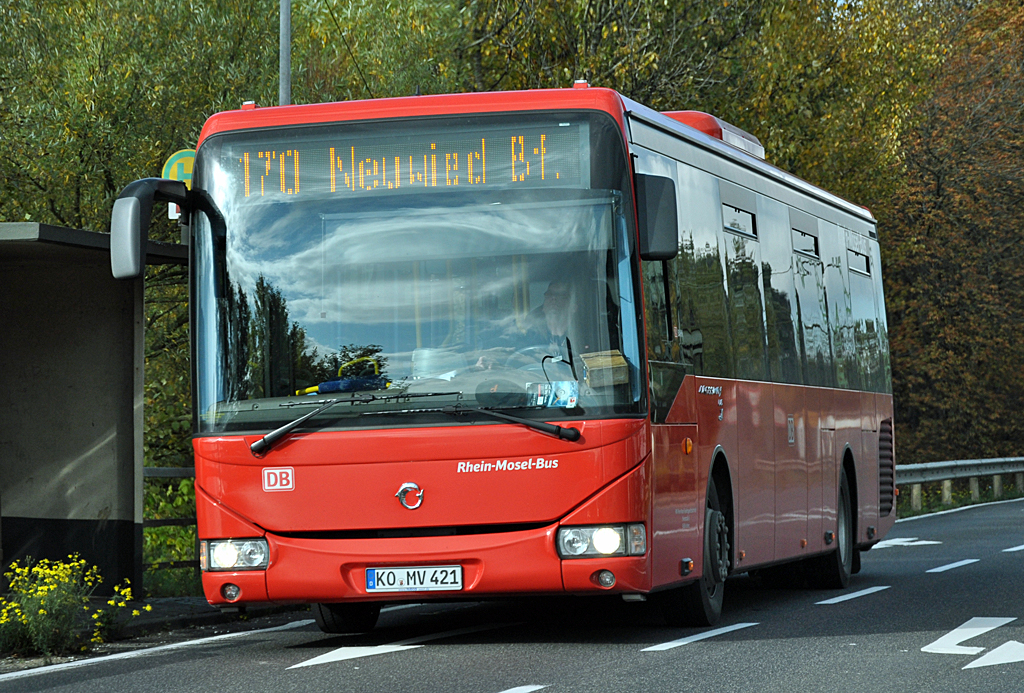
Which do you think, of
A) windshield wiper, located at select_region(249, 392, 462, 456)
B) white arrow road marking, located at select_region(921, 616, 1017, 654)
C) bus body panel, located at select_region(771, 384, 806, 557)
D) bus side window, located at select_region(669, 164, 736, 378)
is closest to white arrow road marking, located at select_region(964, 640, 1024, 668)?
white arrow road marking, located at select_region(921, 616, 1017, 654)

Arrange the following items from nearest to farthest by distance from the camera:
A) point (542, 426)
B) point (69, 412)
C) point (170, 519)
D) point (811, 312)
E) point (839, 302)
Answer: point (542, 426)
point (69, 412)
point (170, 519)
point (811, 312)
point (839, 302)

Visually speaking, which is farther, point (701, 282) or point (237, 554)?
point (701, 282)

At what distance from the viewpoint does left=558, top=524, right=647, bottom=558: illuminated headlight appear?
8977 mm

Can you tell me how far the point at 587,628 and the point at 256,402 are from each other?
2935 millimetres

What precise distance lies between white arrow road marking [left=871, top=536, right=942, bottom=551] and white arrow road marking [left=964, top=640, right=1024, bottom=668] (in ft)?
32.5

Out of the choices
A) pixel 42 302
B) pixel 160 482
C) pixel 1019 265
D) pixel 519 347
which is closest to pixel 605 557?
pixel 519 347

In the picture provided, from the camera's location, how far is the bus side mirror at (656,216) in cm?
916

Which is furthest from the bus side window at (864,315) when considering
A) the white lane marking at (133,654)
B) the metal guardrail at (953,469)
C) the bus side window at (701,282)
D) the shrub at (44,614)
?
the metal guardrail at (953,469)

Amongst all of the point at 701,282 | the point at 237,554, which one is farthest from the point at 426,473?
the point at 701,282

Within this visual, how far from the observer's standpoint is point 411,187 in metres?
9.26

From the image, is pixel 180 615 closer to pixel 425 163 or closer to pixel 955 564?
pixel 425 163

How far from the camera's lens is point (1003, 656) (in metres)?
9.09

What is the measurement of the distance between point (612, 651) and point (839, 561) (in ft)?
18.6

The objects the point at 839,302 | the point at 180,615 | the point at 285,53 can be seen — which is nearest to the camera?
the point at 180,615
